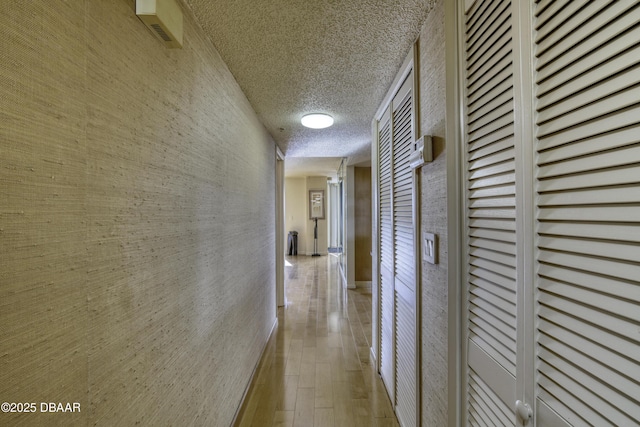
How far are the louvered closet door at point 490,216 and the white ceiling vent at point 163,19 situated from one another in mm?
1007

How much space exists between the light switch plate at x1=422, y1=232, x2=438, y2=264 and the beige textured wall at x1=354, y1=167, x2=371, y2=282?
4270 mm

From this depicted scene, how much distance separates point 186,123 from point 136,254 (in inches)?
24.1

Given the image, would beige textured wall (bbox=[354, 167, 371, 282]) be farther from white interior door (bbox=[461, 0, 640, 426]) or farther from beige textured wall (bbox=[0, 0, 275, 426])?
white interior door (bbox=[461, 0, 640, 426])

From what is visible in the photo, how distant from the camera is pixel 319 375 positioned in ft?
8.20

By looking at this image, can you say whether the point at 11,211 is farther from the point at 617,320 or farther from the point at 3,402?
the point at 617,320

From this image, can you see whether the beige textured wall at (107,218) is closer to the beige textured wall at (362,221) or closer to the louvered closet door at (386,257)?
the louvered closet door at (386,257)

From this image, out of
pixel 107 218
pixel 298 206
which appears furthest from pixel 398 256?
pixel 298 206

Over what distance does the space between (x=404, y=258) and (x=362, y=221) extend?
13.0 ft

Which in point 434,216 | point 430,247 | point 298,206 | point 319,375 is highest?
point 298,206

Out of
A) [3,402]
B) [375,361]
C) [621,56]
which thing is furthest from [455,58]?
[375,361]

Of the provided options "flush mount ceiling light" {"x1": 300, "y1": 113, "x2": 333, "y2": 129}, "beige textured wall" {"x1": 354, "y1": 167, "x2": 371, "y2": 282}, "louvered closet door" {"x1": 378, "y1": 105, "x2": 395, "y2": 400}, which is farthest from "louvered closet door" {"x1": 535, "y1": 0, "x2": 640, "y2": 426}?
"beige textured wall" {"x1": 354, "y1": 167, "x2": 371, "y2": 282}

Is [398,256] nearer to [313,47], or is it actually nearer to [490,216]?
[490,216]

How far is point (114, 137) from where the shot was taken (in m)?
0.80

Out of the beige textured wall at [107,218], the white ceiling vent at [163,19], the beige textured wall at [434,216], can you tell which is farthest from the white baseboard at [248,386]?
the white ceiling vent at [163,19]
